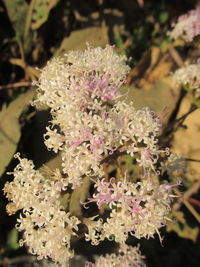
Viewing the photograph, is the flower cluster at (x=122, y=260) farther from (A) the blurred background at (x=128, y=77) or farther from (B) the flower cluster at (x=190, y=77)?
(B) the flower cluster at (x=190, y=77)

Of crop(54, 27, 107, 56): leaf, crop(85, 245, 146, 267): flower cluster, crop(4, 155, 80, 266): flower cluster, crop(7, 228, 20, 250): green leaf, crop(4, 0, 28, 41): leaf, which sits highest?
crop(4, 0, 28, 41): leaf

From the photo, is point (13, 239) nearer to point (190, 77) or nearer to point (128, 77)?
point (128, 77)

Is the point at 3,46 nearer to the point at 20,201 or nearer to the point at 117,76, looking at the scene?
the point at 117,76

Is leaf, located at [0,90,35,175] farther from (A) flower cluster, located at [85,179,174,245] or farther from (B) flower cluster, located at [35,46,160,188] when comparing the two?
(A) flower cluster, located at [85,179,174,245]

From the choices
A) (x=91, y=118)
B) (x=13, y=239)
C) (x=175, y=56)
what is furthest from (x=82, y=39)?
(x=13, y=239)

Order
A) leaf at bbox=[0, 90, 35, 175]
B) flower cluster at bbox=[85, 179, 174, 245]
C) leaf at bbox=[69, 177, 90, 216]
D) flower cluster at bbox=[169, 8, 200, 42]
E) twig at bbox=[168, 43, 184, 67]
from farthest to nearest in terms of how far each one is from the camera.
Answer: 1. twig at bbox=[168, 43, 184, 67]
2. flower cluster at bbox=[169, 8, 200, 42]
3. leaf at bbox=[0, 90, 35, 175]
4. leaf at bbox=[69, 177, 90, 216]
5. flower cluster at bbox=[85, 179, 174, 245]

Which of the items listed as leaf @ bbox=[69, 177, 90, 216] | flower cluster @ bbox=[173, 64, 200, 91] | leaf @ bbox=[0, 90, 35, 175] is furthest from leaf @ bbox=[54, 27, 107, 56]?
leaf @ bbox=[69, 177, 90, 216]

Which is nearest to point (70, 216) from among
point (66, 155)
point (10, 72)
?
point (66, 155)
